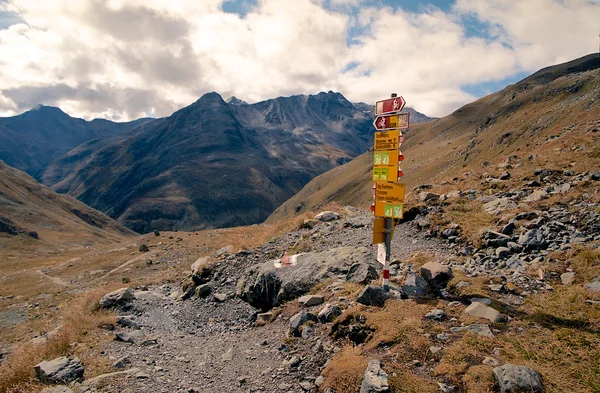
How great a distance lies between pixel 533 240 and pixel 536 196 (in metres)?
5.27

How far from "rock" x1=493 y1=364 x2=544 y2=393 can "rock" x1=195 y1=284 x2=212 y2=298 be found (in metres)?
15.3

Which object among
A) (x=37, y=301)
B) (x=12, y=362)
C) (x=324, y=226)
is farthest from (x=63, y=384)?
(x=37, y=301)

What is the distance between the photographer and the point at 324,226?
2380 cm

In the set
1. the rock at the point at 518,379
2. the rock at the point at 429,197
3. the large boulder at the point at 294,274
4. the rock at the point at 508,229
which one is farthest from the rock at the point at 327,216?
the rock at the point at 518,379

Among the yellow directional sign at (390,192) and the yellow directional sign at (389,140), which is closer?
the yellow directional sign at (389,140)

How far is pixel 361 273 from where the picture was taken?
43.7 feet

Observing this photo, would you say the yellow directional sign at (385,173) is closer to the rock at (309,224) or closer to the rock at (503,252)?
the rock at (503,252)

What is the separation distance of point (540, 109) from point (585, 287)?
12844cm

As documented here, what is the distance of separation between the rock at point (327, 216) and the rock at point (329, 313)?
578 inches

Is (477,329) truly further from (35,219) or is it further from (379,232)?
(35,219)

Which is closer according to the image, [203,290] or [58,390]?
[58,390]

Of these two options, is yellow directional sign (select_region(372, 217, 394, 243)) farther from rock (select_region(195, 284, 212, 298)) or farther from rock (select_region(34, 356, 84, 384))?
rock (select_region(195, 284, 212, 298))

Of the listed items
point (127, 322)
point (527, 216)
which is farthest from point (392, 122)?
point (127, 322)

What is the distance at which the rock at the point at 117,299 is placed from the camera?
17.6 metres
